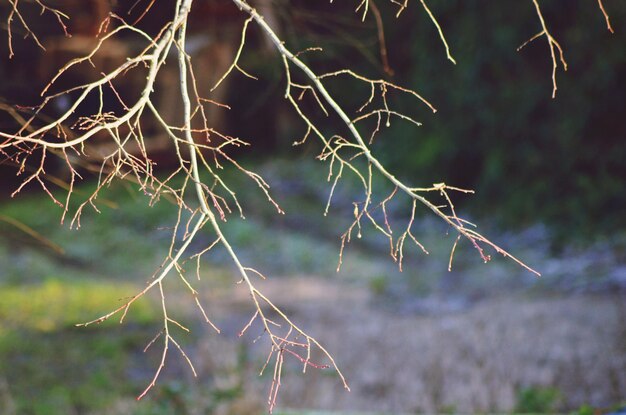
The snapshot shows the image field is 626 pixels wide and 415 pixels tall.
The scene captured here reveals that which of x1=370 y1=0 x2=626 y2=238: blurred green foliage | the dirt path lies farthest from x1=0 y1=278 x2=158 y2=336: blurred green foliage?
x1=370 y1=0 x2=626 y2=238: blurred green foliage

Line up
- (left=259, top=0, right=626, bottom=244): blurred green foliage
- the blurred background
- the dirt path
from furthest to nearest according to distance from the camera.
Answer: (left=259, top=0, right=626, bottom=244): blurred green foliage, the blurred background, the dirt path

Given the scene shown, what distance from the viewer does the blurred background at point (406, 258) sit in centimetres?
575

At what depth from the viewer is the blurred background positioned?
5754mm

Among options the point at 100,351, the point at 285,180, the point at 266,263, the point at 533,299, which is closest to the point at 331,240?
the point at 266,263

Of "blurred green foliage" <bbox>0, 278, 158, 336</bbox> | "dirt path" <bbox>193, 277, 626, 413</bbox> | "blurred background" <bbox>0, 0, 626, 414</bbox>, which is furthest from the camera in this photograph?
"blurred green foliage" <bbox>0, 278, 158, 336</bbox>

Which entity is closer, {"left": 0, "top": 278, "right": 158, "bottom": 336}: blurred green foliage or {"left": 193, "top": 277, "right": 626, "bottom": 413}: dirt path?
{"left": 193, "top": 277, "right": 626, "bottom": 413}: dirt path

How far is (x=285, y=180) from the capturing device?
1421cm

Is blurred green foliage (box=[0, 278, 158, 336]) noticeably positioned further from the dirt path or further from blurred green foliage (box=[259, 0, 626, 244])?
blurred green foliage (box=[259, 0, 626, 244])

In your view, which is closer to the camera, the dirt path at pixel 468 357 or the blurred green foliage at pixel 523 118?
the dirt path at pixel 468 357

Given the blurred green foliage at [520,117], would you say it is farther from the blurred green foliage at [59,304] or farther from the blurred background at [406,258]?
the blurred green foliage at [59,304]

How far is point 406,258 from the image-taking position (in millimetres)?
10320

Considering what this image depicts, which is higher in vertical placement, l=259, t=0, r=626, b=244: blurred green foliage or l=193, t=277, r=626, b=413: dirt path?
l=259, t=0, r=626, b=244: blurred green foliage

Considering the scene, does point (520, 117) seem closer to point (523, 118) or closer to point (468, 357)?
point (523, 118)

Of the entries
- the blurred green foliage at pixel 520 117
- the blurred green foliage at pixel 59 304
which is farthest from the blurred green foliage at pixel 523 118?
the blurred green foliage at pixel 59 304
